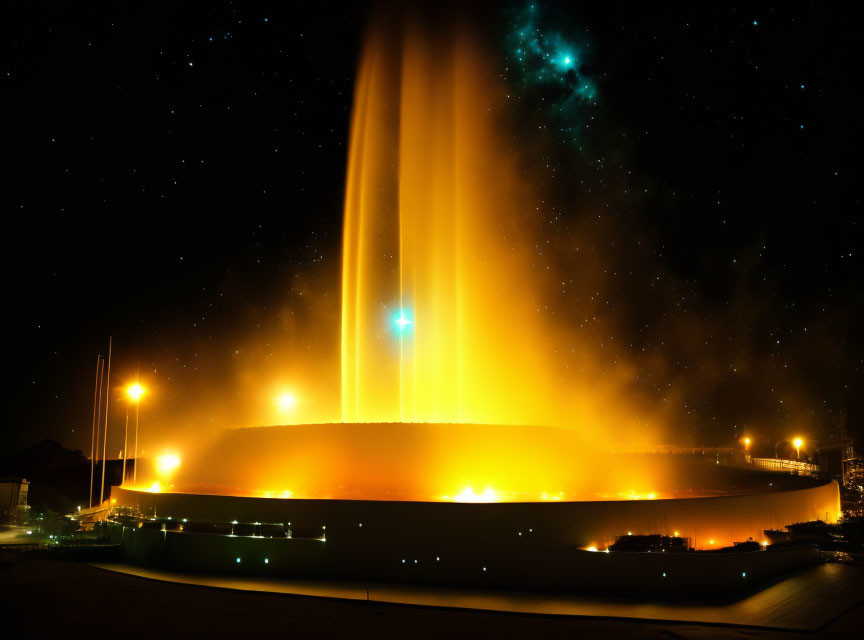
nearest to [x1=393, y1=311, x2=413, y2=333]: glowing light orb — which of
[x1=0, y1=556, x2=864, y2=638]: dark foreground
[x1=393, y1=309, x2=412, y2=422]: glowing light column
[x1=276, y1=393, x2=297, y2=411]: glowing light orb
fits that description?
[x1=393, y1=309, x2=412, y2=422]: glowing light column

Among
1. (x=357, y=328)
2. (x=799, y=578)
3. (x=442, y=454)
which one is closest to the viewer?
(x=799, y=578)

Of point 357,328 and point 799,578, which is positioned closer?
point 799,578

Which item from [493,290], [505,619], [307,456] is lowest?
[505,619]

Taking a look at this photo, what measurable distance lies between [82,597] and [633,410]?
126ft

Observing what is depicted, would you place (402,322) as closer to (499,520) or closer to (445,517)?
(445,517)

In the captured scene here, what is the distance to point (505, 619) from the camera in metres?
11.2

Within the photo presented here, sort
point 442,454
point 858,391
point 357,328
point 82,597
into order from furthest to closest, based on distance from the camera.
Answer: point 858,391
point 357,328
point 442,454
point 82,597

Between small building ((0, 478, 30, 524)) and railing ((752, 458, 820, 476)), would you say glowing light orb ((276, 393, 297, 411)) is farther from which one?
railing ((752, 458, 820, 476))

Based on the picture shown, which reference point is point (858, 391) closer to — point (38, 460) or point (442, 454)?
point (442, 454)

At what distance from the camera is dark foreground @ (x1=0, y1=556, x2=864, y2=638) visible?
10.4 m

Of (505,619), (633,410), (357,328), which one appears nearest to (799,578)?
(505,619)

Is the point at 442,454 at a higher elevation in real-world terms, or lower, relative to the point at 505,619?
higher

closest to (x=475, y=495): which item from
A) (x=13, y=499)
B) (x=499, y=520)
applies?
(x=499, y=520)

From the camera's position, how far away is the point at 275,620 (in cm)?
1112
